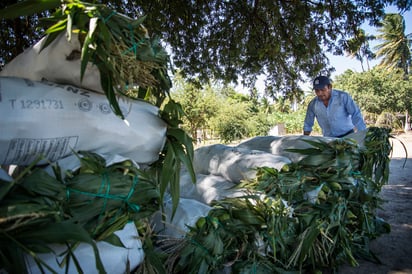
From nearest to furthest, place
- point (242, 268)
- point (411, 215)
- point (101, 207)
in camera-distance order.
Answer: point (101, 207)
point (242, 268)
point (411, 215)

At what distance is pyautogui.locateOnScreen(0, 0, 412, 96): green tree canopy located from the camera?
13.3 feet

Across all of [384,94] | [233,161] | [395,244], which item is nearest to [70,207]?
[233,161]

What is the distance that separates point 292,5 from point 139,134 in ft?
13.2

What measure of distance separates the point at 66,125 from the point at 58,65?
0.79 ft

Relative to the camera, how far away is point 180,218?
4.83ft

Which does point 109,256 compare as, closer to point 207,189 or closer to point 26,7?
point 26,7

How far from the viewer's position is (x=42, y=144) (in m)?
0.96

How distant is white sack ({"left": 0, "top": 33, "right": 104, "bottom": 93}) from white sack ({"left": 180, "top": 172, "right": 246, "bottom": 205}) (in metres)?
1.19

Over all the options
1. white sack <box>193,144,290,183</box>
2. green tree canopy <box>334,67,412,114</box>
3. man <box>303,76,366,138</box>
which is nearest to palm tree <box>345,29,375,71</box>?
man <box>303,76,366,138</box>

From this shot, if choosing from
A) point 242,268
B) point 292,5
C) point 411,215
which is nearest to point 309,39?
point 292,5

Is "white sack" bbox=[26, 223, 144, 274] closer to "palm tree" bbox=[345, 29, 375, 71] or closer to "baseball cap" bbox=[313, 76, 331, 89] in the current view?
"baseball cap" bbox=[313, 76, 331, 89]

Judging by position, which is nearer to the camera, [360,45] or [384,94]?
[360,45]

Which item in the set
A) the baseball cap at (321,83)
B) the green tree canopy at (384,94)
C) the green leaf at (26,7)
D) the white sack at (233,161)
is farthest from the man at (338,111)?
the green tree canopy at (384,94)

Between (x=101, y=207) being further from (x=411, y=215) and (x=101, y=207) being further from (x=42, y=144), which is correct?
(x=411, y=215)
